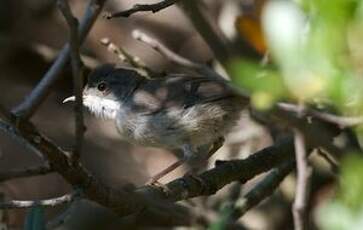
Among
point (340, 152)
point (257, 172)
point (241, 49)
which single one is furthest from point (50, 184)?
point (340, 152)

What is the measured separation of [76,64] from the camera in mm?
2256

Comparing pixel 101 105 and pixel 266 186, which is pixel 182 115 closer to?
pixel 101 105

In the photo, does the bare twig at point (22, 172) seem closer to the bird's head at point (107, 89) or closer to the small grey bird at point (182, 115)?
the small grey bird at point (182, 115)

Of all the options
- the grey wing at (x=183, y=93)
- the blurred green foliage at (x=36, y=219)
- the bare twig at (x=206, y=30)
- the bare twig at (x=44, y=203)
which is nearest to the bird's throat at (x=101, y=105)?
the grey wing at (x=183, y=93)

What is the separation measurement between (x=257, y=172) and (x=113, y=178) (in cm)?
333

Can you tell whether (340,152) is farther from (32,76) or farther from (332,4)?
(32,76)

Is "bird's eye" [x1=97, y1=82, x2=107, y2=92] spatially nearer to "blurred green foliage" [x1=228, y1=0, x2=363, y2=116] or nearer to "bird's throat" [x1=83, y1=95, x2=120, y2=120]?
"bird's throat" [x1=83, y1=95, x2=120, y2=120]

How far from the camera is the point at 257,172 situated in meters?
A: 4.11

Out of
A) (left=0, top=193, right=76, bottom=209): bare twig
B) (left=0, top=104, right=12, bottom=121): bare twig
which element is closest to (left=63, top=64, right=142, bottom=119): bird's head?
(left=0, top=193, right=76, bottom=209): bare twig

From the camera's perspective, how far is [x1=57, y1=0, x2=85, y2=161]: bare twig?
219cm

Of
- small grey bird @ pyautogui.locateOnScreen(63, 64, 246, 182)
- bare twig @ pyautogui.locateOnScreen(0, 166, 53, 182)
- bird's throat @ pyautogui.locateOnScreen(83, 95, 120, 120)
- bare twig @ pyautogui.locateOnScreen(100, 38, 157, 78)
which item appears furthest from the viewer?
bird's throat @ pyautogui.locateOnScreen(83, 95, 120, 120)

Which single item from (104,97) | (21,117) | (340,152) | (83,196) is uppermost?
(340,152)

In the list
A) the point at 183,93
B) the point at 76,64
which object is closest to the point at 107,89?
the point at 183,93

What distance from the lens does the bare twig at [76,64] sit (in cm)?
219
